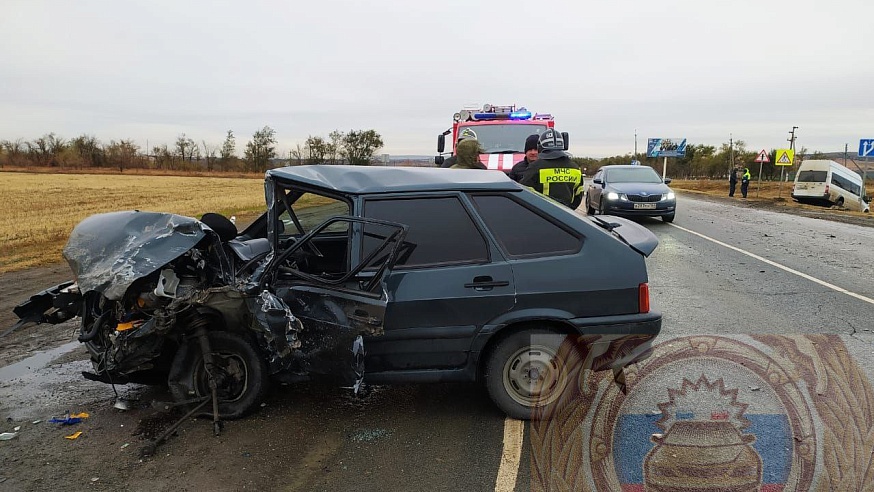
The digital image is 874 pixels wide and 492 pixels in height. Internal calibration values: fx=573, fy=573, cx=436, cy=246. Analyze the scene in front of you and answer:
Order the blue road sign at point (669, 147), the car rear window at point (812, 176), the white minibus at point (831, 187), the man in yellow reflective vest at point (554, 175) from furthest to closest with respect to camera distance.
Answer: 1. the blue road sign at point (669, 147)
2. the car rear window at point (812, 176)
3. the white minibus at point (831, 187)
4. the man in yellow reflective vest at point (554, 175)

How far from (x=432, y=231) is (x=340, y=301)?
767mm

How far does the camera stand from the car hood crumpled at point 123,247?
3516mm

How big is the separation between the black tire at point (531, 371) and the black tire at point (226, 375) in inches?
60.6

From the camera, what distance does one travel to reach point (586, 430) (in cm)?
363

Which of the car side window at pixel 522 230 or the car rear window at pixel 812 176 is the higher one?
the car rear window at pixel 812 176

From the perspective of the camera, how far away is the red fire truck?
11352 mm

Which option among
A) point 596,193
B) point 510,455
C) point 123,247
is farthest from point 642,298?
point 596,193

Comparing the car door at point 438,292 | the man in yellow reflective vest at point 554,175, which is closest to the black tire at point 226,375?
the car door at point 438,292

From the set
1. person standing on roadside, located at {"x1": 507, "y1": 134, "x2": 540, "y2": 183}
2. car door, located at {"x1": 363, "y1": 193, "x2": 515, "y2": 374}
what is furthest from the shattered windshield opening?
person standing on roadside, located at {"x1": 507, "y1": 134, "x2": 540, "y2": 183}

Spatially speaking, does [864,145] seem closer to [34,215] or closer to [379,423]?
[379,423]

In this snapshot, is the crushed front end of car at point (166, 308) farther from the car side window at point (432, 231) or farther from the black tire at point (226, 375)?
the car side window at point (432, 231)

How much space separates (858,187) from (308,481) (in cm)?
2805

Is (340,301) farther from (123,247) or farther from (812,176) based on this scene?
(812,176)

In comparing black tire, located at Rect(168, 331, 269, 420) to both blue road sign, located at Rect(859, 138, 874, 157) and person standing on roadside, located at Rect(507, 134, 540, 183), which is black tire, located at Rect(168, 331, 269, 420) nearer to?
person standing on roadside, located at Rect(507, 134, 540, 183)
